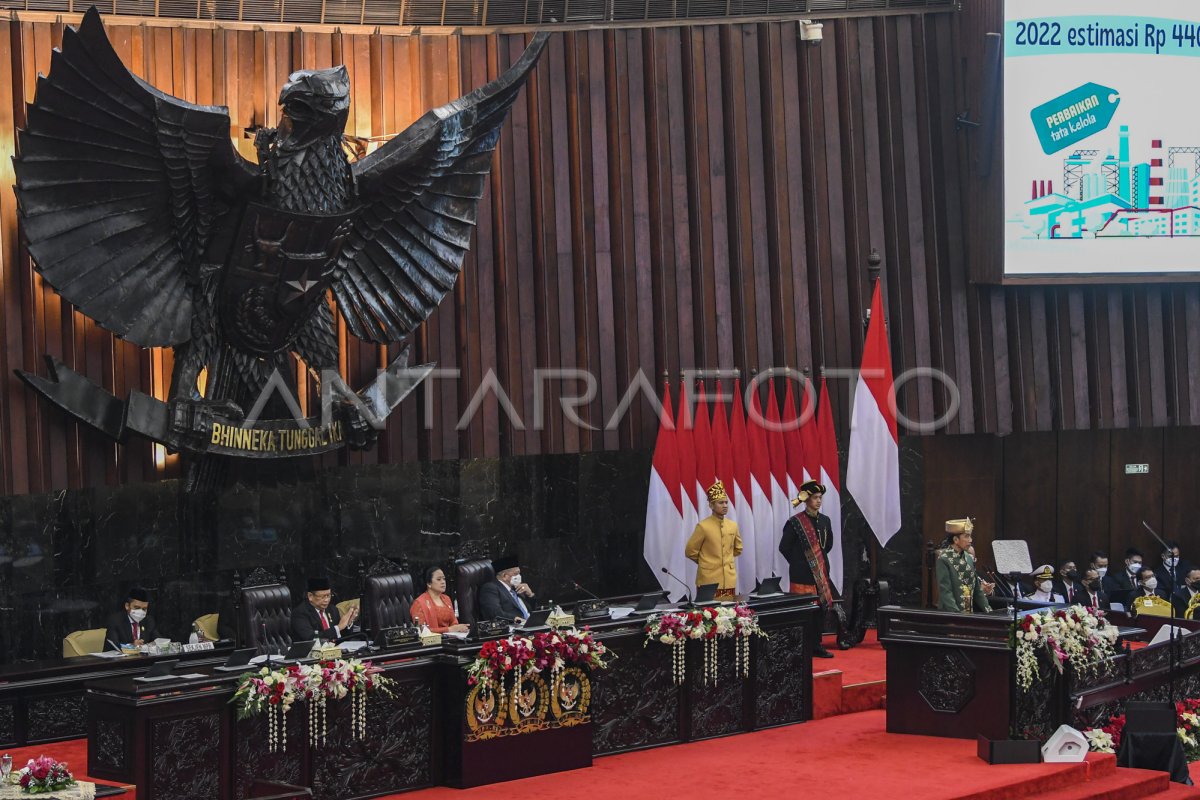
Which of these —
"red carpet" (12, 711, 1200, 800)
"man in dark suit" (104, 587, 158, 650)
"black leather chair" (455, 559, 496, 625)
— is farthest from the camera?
"black leather chair" (455, 559, 496, 625)

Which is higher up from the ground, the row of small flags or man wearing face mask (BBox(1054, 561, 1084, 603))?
the row of small flags

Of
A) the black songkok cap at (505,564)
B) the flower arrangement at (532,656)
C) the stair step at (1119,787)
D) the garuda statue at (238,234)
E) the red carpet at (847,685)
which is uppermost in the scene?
the garuda statue at (238,234)

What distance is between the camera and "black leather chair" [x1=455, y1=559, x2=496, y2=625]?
382 inches

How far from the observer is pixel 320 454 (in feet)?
33.3

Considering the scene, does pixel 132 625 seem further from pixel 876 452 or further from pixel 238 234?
pixel 876 452

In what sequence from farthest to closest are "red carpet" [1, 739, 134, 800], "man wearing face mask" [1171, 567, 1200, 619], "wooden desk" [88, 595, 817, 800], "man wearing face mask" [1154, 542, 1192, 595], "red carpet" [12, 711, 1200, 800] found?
1. "man wearing face mask" [1154, 542, 1192, 595]
2. "man wearing face mask" [1171, 567, 1200, 619]
3. "red carpet" [12, 711, 1200, 800]
4. "red carpet" [1, 739, 134, 800]
5. "wooden desk" [88, 595, 817, 800]

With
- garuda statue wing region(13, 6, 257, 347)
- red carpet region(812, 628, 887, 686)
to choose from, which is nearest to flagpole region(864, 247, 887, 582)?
red carpet region(812, 628, 887, 686)

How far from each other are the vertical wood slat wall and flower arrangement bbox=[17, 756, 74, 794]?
4.54 meters

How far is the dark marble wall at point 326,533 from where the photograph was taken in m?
9.47

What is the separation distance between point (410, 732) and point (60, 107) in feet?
11.4

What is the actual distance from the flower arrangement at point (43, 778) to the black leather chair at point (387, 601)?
9.87 ft

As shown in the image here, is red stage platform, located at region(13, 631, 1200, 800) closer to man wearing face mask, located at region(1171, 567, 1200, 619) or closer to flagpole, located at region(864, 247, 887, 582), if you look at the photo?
flagpole, located at region(864, 247, 887, 582)

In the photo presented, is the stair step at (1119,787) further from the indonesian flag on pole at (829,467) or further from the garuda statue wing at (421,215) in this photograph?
the garuda statue wing at (421,215)

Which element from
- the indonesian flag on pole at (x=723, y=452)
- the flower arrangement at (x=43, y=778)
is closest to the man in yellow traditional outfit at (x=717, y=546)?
the indonesian flag on pole at (x=723, y=452)
